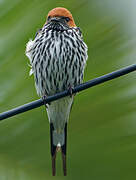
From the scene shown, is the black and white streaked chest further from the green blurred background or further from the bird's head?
the green blurred background

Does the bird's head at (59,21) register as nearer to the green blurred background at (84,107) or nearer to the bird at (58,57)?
the bird at (58,57)

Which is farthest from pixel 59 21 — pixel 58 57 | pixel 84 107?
pixel 84 107

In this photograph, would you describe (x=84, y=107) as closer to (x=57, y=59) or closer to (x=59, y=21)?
(x=57, y=59)

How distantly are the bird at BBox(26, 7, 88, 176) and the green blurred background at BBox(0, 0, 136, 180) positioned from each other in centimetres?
96

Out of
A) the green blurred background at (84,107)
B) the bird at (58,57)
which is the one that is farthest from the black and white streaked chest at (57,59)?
the green blurred background at (84,107)

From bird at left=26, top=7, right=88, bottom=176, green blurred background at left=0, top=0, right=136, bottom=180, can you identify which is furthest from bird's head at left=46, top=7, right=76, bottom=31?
green blurred background at left=0, top=0, right=136, bottom=180

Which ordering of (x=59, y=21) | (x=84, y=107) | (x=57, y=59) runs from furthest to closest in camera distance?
(x=59, y=21) → (x=57, y=59) → (x=84, y=107)

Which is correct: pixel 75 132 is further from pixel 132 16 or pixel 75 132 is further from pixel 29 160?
pixel 132 16

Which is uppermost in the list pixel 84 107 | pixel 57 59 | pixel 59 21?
pixel 59 21

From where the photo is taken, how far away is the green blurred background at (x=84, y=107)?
5.14 ft

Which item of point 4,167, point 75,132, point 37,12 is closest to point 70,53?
point 37,12

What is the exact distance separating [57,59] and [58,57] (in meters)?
0.02

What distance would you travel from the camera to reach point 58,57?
2969mm

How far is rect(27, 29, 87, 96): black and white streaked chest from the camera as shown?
298cm
